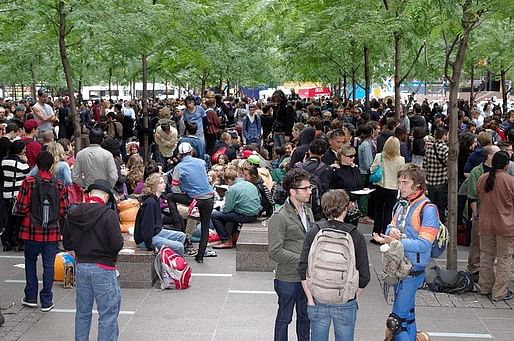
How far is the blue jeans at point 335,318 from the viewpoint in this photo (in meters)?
5.85

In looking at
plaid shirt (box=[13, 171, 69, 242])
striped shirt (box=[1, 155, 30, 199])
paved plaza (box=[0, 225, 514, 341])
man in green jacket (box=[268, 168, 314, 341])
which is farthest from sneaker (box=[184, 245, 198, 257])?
man in green jacket (box=[268, 168, 314, 341])

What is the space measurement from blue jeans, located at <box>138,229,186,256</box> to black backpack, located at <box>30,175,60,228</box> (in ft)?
5.63

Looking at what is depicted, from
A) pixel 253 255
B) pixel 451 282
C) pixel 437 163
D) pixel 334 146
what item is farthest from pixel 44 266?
pixel 437 163

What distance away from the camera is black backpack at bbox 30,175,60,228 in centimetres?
826

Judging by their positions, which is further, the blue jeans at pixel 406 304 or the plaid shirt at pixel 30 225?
Answer: the plaid shirt at pixel 30 225

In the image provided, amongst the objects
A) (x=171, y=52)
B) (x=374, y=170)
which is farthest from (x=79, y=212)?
(x=171, y=52)

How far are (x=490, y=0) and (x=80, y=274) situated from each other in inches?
242

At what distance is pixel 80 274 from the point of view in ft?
21.6

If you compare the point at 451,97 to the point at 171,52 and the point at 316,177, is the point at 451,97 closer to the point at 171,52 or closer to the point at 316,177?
the point at 316,177

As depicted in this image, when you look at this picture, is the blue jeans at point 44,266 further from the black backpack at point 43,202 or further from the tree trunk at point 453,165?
the tree trunk at point 453,165

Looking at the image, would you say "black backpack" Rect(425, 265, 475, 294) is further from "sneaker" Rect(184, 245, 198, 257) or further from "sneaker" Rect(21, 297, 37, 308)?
"sneaker" Rect(21, 297, 37, 308)

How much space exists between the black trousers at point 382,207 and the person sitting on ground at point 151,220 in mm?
3765

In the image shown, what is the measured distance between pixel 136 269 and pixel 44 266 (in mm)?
1402

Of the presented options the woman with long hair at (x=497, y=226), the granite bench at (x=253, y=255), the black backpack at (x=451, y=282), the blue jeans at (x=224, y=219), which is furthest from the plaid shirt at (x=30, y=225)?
the woman with long hair at (x=497, y=226)
